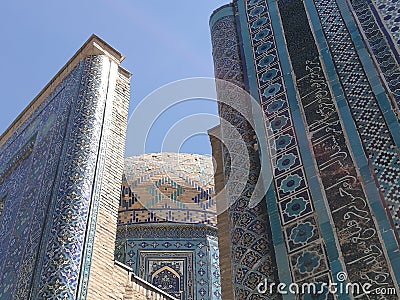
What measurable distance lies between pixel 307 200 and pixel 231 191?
23.3 inches

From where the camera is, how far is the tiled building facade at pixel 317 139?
300 centimetres

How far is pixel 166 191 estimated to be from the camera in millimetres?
11203

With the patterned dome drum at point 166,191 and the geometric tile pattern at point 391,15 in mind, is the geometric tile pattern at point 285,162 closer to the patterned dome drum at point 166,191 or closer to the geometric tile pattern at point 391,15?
the geometric tile pattern at point 391,15

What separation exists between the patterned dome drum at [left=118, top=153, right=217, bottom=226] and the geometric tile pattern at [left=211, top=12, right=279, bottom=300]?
604cm

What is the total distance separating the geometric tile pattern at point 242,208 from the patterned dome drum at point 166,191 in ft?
19.8


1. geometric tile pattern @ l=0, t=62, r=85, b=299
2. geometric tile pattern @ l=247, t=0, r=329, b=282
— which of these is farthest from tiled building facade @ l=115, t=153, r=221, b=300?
geometric tile pattern @ l=247, t=0, r=329, b=282

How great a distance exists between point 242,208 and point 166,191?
7669 millimetres

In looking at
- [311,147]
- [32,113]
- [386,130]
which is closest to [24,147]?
[32,113]

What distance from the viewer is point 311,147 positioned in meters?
3.62

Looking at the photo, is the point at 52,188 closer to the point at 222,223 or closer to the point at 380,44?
the point at 222,223

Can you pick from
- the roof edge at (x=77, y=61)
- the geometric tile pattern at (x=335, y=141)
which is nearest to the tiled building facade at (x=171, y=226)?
the roof edge at (x=77, y=61)

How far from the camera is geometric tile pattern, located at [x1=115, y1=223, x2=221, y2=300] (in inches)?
370

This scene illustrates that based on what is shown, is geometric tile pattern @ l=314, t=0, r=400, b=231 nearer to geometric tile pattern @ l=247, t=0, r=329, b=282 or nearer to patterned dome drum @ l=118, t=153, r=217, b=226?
geometric tile pattern @ l=247, t=0, r=329, b=282

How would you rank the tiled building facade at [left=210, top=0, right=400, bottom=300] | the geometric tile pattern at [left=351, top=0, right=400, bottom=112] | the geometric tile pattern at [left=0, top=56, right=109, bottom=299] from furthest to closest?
the geometric tile pattern at [left=0, top=56, right=109, bottom=299] → the geometric tile pattern at [left=351, top=0, right=400, bottom=112] → the tiled building facade at [left=210, top=0, right=400, bottom=300]
